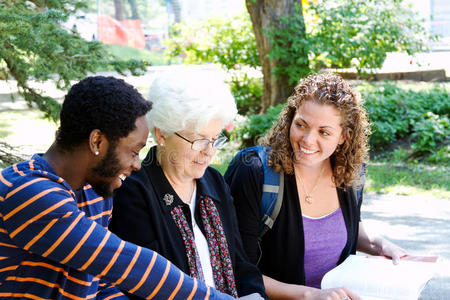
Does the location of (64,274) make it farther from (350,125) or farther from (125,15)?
(125,15)

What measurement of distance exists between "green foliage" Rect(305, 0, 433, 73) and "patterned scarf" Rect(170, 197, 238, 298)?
255 inches

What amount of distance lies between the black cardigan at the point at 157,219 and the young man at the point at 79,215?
0.31 meters

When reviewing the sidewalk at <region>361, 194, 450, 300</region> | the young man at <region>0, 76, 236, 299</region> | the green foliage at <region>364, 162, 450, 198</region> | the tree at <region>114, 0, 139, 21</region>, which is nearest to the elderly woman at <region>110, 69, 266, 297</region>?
the young man at <region>0, 76, 236, 299</region>

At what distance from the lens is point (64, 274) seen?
186 cm

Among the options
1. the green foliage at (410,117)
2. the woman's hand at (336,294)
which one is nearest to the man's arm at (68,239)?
the woman's hand at (336,294)

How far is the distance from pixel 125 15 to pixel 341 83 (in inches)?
1487

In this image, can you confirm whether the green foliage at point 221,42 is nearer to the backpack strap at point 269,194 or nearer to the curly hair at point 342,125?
the curly hair at point 342,125

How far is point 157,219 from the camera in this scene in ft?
7.65

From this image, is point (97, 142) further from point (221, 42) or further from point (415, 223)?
point (221, 42)

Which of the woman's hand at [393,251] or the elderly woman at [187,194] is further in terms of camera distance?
the woman's hand at [393,251]

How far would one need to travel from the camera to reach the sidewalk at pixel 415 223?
15.1ft

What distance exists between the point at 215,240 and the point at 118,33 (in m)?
23.7

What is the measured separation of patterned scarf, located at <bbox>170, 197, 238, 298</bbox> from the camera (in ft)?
7.89

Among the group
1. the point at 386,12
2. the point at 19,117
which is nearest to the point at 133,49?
the point at 19,117
